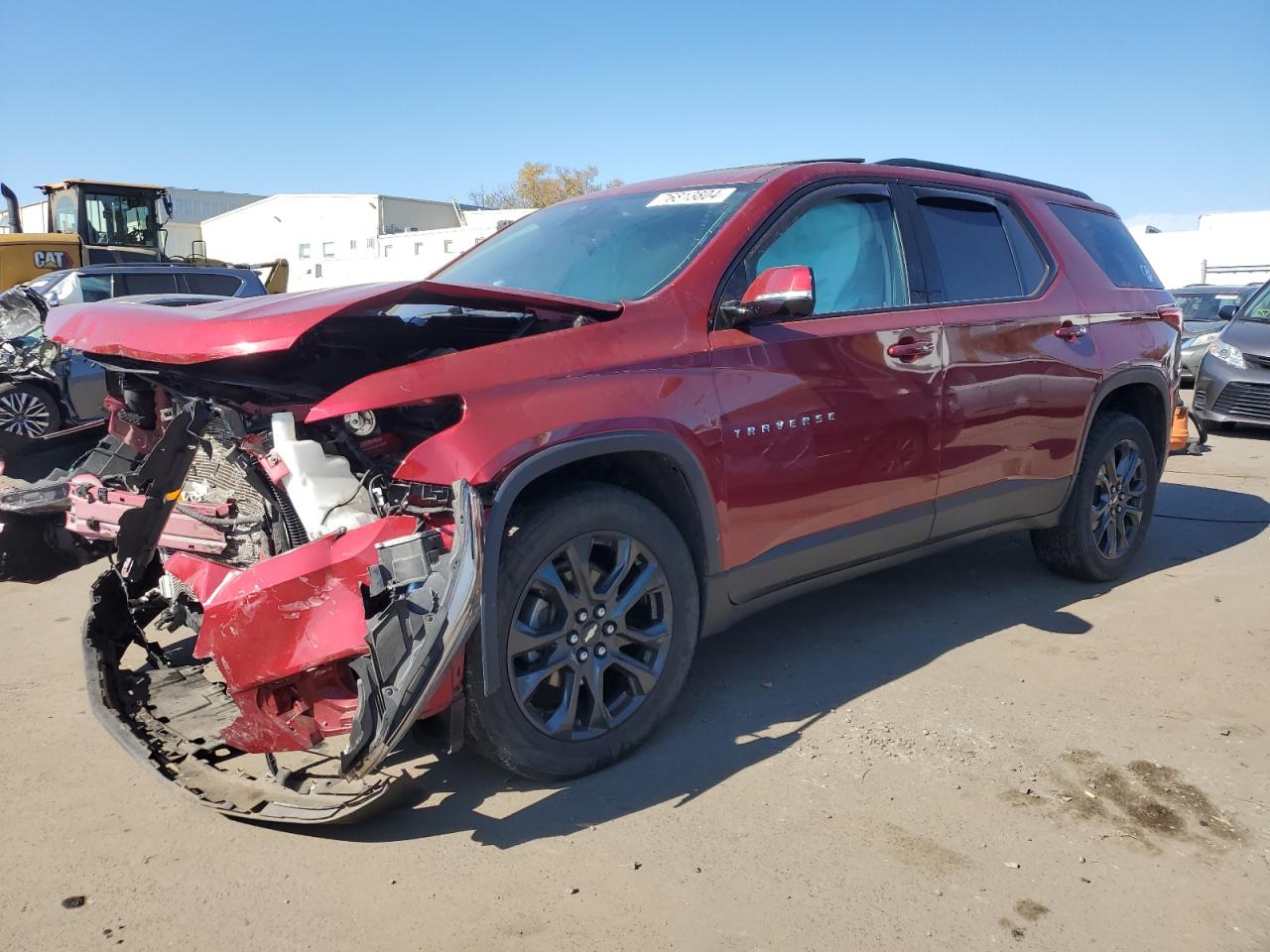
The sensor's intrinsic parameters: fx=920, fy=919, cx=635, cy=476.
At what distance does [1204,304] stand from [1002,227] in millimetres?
13384

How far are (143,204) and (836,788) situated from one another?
763 inches

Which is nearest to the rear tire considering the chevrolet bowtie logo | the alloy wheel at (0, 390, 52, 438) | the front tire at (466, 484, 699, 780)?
the chevrolet bowtie logo

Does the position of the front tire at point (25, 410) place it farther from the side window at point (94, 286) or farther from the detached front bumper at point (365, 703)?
the detached front bumper at point (365, 703)

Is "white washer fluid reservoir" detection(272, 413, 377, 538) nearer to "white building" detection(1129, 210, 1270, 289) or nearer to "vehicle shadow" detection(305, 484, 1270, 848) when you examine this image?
"vehicle shadow" detection(305, 484, 1270, 848)

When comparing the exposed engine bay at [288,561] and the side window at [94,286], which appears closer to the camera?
the exposed engine bay at [288,561]

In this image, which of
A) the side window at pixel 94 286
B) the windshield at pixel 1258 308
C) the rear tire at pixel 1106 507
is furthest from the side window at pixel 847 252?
the windshield at pixel 1258 308

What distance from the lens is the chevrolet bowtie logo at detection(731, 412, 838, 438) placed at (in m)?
3.18

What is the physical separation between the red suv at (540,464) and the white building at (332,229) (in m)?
29.0

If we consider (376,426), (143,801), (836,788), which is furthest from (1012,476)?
(143,801)

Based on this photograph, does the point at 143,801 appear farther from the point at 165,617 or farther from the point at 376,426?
the point at 376,426

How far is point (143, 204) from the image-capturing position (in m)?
18.1

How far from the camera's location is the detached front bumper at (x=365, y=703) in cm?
236

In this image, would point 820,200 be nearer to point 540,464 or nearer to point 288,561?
point 540,464

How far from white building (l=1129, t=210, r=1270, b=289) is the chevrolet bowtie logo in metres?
31.6
